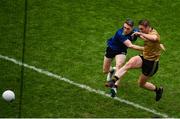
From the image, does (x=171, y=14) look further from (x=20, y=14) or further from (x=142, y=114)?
(x=142, y=114)

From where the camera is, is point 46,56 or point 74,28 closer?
point 46,56

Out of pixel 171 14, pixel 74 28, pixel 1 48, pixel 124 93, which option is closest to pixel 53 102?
pixel 124 93

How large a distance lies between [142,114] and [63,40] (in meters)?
4.76

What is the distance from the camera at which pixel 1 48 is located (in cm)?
1648

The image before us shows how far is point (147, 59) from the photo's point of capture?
13.7m

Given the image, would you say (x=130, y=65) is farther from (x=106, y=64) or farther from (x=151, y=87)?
(x=106, y=64)

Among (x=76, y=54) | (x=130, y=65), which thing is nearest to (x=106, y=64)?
(x=130, y=65)

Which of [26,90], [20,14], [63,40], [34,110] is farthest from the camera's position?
[20,14]

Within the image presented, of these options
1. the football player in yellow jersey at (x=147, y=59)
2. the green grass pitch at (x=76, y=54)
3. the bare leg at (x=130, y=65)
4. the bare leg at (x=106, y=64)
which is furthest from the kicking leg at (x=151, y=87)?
the bare leg at (x=106, y=64)

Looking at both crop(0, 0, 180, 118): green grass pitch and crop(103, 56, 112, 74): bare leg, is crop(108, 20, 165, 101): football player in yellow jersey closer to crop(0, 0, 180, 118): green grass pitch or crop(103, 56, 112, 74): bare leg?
crop(0, 0, 180, 118): green grass pitch

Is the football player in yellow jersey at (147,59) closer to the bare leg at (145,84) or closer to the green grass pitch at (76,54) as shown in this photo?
the bare leg at (145,84)

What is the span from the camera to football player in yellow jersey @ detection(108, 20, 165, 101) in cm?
1344

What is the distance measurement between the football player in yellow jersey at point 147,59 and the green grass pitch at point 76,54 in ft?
1.44

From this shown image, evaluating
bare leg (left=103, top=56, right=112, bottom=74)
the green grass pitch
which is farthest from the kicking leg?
bare leg (left=103, top=56, right=112, bottom=74)
